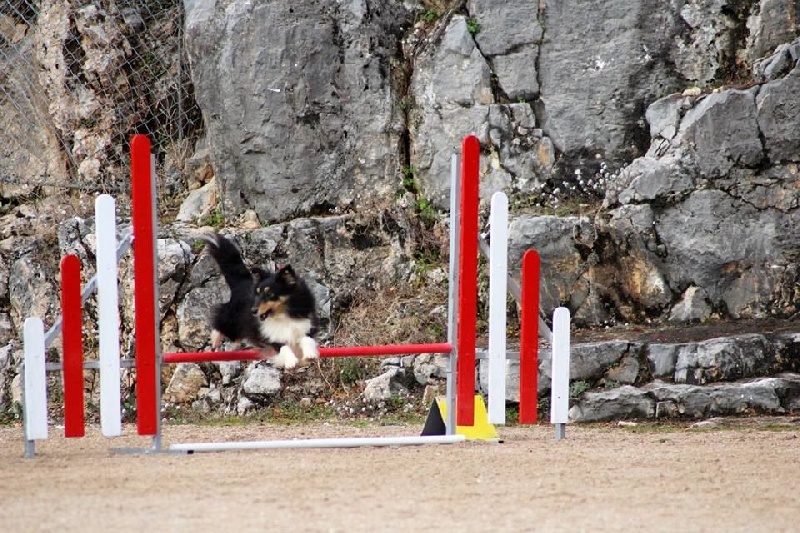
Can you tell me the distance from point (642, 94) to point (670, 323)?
2.15m

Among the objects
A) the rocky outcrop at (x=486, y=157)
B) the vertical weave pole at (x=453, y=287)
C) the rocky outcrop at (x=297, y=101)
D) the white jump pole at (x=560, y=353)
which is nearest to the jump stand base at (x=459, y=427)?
the vertical weave pole at (x=453, y=287)

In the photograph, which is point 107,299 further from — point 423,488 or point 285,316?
point 423,488

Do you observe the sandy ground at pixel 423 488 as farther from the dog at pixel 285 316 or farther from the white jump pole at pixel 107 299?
the dog at pixel 285 316

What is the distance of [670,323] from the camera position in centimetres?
948

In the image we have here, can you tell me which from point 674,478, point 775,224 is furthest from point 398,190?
point 674,478

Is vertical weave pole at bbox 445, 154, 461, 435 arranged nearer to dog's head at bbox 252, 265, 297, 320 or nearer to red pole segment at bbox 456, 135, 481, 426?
red pole segment at bbox 456, 135, 481, 426

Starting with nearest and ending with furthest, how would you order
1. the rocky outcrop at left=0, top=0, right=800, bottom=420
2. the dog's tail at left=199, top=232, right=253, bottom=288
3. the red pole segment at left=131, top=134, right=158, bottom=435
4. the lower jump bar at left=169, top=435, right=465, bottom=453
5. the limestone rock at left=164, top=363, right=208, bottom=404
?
the red pole segment at left=131, top=134, right=158, bottom=435 < the lower jump bar at left=169, top=435, right=465, bottom=453 < the dog's tail at left=199, top=232, right=253, bottom=288 < the rocky outcrop at left=0, top=0, right=800, bottom=420 < the limestone rock at left=164, top=363, right=208, bottom=404

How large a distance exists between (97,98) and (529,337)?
6453 mm

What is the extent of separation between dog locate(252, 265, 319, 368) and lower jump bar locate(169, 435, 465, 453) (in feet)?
1.77

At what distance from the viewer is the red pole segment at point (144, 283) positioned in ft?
20.6

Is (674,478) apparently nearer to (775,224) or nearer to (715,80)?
(775,224)

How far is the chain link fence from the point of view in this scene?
11.4 meters

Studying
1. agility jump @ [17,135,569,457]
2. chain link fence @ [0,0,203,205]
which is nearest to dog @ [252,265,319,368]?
agility jump @ [17,135,569,457]

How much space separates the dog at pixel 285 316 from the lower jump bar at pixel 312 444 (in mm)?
539
